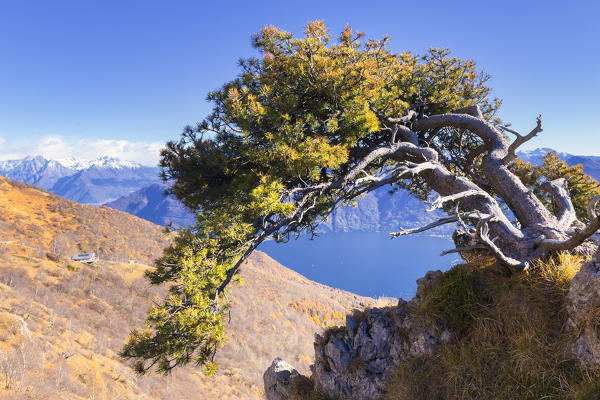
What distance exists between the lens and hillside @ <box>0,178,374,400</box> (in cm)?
1483

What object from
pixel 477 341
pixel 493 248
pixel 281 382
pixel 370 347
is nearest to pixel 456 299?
pixel 477 341

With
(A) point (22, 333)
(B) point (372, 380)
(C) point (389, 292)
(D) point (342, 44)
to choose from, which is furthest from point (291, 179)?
(C) point (389, 292)

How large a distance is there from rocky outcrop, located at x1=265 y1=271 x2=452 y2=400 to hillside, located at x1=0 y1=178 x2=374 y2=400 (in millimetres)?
5232

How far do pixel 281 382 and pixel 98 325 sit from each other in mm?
26698

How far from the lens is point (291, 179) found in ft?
25.4

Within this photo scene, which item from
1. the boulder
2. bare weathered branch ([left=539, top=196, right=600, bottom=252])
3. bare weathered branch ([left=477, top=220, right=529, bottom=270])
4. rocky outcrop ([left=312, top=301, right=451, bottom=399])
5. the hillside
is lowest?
the hillside

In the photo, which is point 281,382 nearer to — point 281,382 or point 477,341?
point 281,382

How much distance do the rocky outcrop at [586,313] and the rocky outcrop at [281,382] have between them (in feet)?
21.2

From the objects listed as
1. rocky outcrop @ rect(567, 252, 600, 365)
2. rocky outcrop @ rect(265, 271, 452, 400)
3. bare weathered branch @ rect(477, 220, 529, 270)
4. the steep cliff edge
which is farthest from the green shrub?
rocky outcrop @ rect(567, 252, 600, 365)

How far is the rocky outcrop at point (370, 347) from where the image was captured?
609 centimetres

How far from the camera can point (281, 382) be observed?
844cm

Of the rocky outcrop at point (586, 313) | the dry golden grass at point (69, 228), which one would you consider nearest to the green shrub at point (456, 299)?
the rocky outcrop at point (586, 313)

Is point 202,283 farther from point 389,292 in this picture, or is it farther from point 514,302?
point 389,292

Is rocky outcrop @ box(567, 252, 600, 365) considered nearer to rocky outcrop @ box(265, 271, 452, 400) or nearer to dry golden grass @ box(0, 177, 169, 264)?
rocky outcrop @ box(265, 271, 452, 400)
